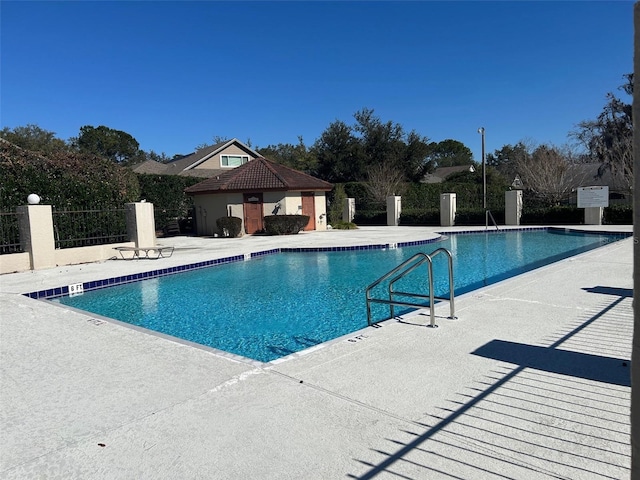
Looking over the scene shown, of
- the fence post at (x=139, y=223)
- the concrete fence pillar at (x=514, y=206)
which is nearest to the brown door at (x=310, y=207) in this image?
the fence post at (x=139, y=223)

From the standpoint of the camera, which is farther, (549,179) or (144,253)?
(549,179)

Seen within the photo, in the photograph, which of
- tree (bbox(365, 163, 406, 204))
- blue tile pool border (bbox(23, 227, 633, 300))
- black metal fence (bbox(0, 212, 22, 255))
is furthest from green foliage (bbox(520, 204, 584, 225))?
black metal fence (bbox(0, 212, 22, 255))

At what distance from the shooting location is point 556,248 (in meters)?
17.4

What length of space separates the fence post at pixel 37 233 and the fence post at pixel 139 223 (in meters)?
3.02

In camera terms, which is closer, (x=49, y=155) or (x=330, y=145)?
(x=49, y=155)

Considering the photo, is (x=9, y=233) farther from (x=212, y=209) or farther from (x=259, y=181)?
(x=259, y=181)

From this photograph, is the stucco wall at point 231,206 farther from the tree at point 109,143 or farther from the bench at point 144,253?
the tree at point 109,143

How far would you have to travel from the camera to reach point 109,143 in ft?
230

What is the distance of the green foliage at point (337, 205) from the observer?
104 feet

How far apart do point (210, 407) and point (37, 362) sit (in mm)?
2943

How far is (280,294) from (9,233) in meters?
9.55

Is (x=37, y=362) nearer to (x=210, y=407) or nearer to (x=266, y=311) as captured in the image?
(x=210, y=407)

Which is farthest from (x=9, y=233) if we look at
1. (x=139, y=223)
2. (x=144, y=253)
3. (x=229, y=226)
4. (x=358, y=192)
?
(x=358, y=192)

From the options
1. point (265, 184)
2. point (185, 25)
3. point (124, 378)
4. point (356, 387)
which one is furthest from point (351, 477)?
point (265, 184)
